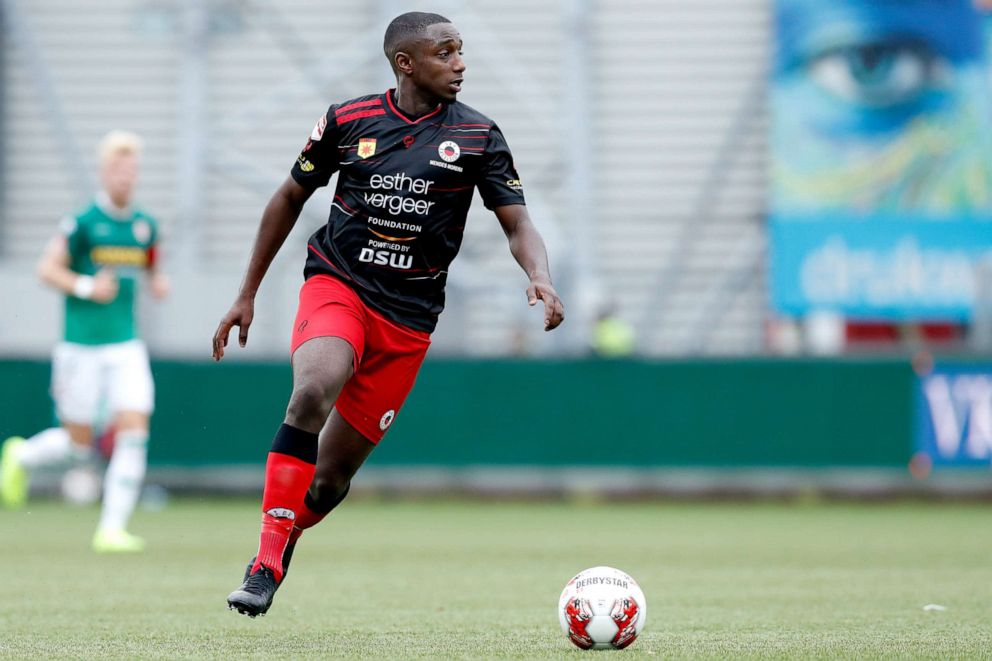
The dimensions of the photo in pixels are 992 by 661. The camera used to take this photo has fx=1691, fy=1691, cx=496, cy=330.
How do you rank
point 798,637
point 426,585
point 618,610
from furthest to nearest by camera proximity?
1. point 426,585
2. point 798,637
3. point 618,610

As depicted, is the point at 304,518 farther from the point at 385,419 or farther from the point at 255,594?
the point at 255,594

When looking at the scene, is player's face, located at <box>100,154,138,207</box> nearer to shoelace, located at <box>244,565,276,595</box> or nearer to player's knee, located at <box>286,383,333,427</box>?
player's knee, located at <box>286,383,333,427</box>

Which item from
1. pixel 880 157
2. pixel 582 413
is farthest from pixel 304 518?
pixel 880 157

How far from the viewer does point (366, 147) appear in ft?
21.8

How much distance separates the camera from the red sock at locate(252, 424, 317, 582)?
6266 mm

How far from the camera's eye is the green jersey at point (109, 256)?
35.3ft

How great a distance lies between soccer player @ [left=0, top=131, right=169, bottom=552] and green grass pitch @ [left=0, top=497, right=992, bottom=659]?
1.83ft

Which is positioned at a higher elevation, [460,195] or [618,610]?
[460,195]

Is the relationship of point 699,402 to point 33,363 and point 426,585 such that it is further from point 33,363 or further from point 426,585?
point 426,585

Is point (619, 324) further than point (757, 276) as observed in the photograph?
No

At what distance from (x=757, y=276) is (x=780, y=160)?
189 centimetres

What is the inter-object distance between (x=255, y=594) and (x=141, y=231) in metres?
5.29

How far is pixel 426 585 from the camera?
8.68 m

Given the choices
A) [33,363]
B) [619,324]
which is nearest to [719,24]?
[619,324]
